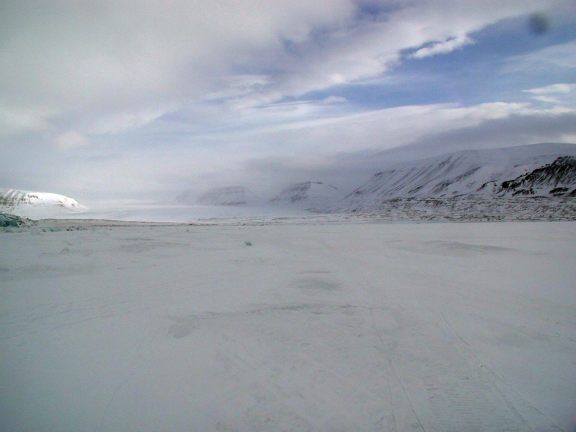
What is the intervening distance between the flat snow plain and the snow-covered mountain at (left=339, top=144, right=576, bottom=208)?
39004mm

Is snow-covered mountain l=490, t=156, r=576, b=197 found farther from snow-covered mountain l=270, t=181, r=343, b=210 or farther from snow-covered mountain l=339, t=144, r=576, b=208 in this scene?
snow-covered mountain l=270, t=181, r=343, b=210

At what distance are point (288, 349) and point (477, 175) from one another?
7393 cm

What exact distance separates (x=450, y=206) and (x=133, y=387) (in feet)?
124

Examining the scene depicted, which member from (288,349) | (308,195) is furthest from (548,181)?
(308,195)

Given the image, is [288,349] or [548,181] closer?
[288,349]

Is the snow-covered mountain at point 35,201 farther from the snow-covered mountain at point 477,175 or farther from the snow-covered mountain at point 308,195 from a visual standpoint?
the snow-covered mountain at point 308,195

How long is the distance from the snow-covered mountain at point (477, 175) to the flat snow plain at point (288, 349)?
3900 centimetres

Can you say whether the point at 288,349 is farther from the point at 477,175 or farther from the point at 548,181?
the point at 477,175

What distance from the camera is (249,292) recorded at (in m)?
6.27

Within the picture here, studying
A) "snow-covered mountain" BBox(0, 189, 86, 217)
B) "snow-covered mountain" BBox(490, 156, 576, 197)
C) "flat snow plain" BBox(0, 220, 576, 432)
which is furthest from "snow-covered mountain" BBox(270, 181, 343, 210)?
"flat snow plain" BBox(0, 220, 576, 432)

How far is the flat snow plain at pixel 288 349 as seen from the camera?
2.84 meters

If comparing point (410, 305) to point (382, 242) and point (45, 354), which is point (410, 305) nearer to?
point (45, 354)

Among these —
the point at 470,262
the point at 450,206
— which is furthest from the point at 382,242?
the point at 450,206

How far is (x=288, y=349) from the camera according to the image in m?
3.95
